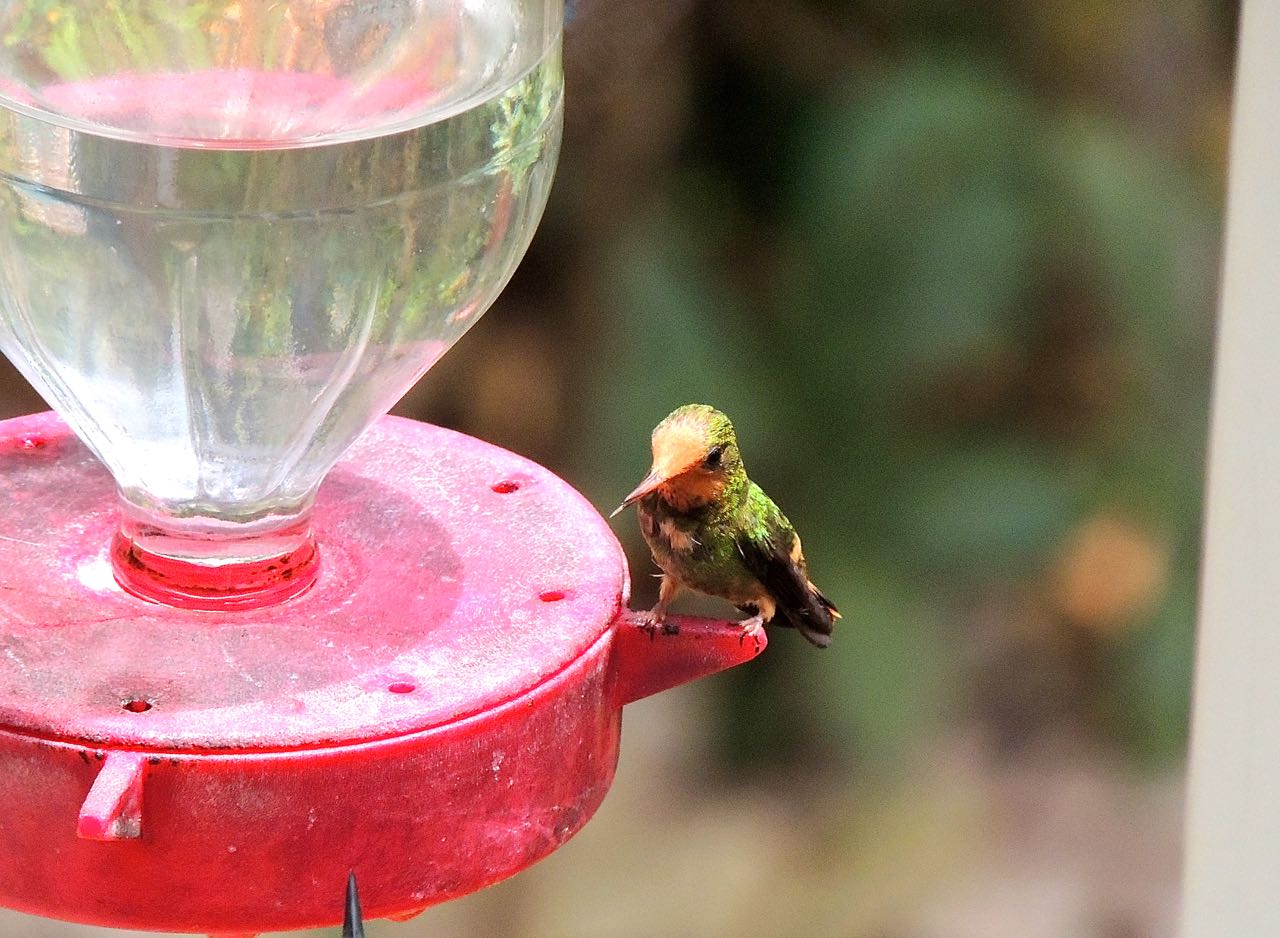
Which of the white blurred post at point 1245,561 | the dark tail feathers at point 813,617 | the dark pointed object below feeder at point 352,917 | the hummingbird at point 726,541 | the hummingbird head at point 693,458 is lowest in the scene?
the white blurred post at point 1245,561

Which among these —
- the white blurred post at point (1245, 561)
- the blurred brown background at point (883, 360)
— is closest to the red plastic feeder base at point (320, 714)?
the blurred brown background at point (883, 360)

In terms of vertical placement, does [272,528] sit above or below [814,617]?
above

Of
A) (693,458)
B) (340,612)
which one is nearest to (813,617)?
(693,458)

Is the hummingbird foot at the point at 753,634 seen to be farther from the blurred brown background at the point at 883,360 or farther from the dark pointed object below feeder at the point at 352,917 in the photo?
the blurred brown background at the point at 883,360

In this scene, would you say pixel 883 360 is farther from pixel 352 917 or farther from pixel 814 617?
pixel 352 917

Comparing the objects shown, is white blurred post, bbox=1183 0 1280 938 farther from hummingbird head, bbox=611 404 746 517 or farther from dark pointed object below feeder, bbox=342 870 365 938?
dark pointed object below feeder, bbox=342 870 365 938
